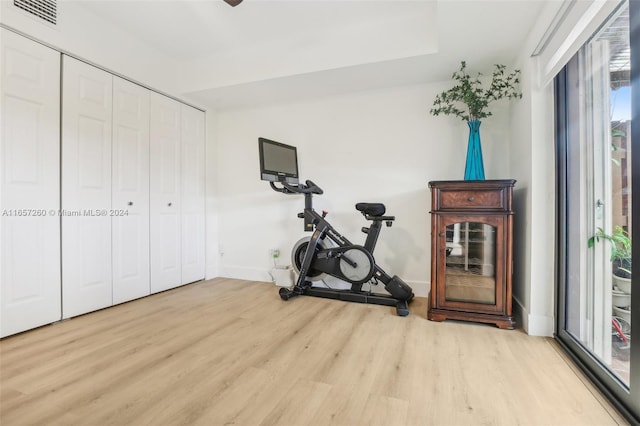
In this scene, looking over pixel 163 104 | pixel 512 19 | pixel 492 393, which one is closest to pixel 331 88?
pixel 512 19

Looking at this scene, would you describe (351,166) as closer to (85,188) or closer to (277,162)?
(277,162)

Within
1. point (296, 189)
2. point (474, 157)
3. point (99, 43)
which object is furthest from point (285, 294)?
point (99, 43)

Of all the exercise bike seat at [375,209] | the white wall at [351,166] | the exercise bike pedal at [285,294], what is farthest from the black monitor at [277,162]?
the exercise bike pedal at [285,294]

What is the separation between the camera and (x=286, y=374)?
57.0 inches

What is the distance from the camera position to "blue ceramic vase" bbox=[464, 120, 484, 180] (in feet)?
7.57

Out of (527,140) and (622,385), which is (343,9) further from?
(622,385)

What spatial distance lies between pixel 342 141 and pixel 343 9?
3.92ft

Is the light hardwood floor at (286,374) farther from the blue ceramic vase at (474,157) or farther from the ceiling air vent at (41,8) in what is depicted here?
the ceiling air vent at (41,8)

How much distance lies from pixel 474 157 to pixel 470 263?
0.87m

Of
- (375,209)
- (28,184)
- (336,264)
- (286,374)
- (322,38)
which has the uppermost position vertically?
(322,38)

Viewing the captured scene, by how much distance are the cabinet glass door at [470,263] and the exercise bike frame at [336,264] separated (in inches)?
17.3

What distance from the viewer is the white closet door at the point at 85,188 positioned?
7.25 feet

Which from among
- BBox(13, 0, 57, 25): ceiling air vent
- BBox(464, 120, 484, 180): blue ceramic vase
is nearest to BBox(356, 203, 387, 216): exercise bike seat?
BBox(464, 120, 484, 180): blue ceramic vase

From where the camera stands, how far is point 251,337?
1886 mm
